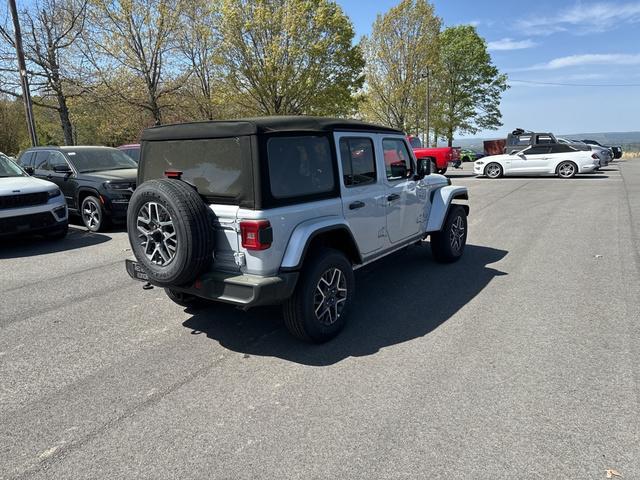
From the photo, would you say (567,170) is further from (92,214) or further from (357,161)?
(92,214)

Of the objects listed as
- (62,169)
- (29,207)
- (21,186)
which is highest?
(62,169)

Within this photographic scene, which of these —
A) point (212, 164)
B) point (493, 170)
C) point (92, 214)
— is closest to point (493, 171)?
point (493, 170)

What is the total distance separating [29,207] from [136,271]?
4.77 meters

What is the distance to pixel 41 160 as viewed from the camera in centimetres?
995

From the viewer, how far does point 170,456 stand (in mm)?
2449

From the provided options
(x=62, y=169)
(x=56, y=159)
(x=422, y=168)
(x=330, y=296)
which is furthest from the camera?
(x=56, y=159)

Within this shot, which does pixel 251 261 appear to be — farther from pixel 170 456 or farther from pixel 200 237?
pixel 170 456

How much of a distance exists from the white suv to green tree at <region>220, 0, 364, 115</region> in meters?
17.7

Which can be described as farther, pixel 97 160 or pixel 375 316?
pixel 97 160

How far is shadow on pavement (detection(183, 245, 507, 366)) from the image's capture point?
3.73m

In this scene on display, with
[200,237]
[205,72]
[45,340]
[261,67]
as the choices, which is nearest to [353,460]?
[200,237]

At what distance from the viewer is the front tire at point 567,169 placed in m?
18.7

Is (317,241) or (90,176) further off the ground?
(90,176)

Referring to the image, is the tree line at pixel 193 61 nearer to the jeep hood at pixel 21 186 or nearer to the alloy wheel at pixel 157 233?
the jeep hood at pixel 21 186
